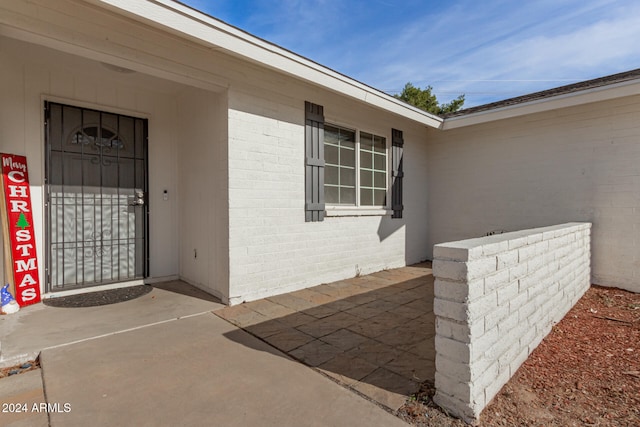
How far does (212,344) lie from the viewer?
104 inches

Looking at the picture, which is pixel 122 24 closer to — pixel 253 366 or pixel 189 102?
pixel 189 102

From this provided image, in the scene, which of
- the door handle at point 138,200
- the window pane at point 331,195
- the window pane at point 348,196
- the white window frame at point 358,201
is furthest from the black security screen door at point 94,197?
the window pane at point 348,196

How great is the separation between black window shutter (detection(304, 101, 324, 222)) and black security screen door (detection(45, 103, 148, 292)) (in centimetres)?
238

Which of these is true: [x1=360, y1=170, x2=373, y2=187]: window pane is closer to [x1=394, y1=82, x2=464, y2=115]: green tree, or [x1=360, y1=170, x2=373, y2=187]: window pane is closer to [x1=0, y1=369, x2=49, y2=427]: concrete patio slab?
[x1=0, y1=369, x2=49, y2=427]: concrete patio slab

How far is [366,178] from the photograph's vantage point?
549 cm

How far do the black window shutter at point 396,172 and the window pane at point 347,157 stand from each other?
3.22 ft

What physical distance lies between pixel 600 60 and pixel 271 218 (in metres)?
7.96

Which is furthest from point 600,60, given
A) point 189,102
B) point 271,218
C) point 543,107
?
point 189,102

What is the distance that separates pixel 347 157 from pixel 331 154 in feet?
1.24

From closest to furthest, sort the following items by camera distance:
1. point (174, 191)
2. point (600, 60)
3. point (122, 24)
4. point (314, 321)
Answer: point (122, 24) → point (314, 321) → point (174, 191) → point (600, 60)

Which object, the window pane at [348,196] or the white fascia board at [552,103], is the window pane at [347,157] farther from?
the white fascia board at [552,103]

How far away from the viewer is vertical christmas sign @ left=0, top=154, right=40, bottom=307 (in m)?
3.27

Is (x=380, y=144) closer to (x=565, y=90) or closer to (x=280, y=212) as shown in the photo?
(x=280, y=212)

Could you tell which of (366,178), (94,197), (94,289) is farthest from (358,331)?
(94,197)
